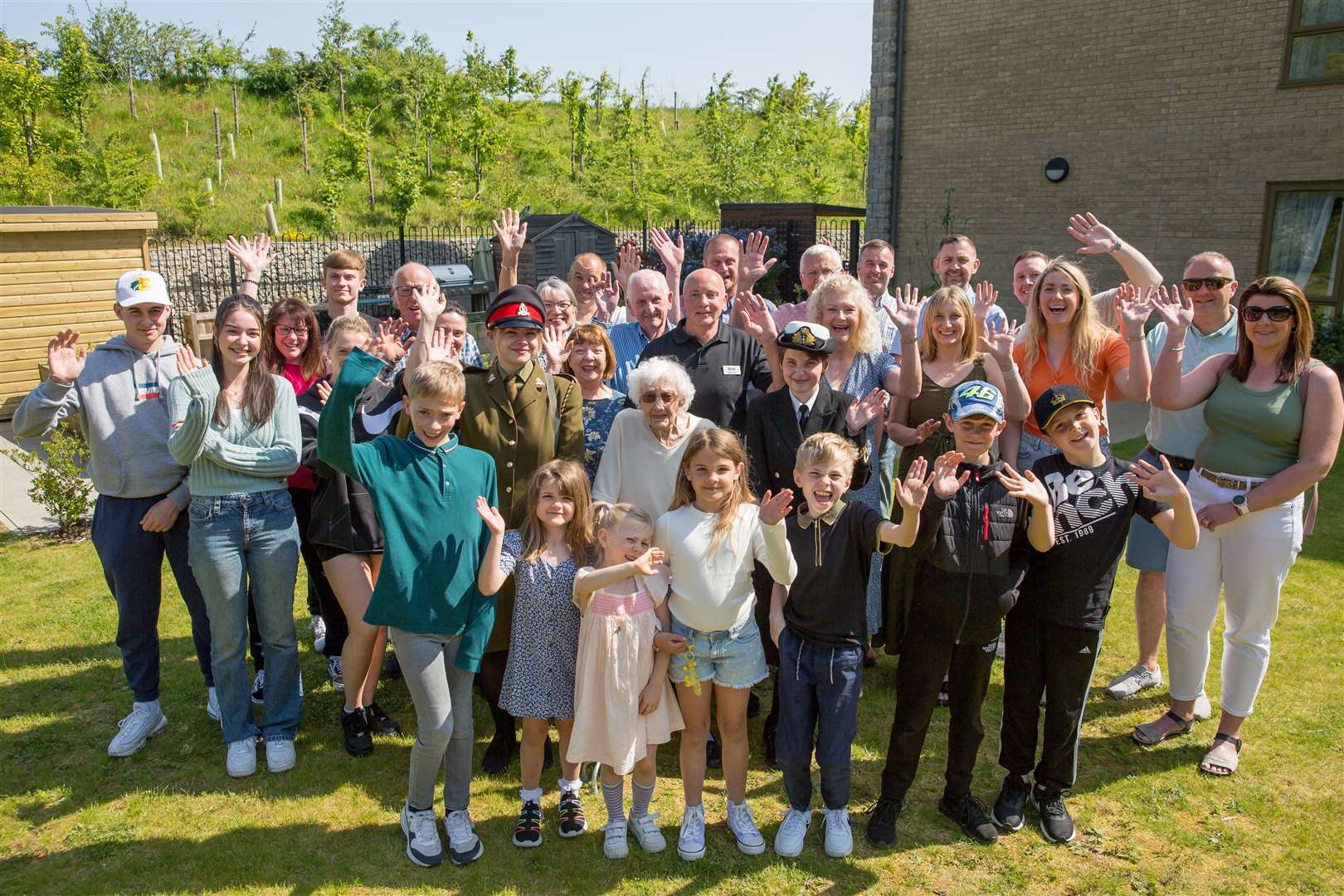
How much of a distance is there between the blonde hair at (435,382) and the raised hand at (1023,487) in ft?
6.80

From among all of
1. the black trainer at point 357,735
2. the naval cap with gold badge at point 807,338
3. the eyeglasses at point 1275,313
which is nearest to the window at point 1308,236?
the eyeglasses at point 1275,313

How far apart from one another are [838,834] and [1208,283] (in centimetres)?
323

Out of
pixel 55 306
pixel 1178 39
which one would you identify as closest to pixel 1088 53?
pixel 1178 39

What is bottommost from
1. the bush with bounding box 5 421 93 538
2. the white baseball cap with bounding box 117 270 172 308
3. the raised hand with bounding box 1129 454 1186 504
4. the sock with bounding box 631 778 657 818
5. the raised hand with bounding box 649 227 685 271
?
the sock with bounding box 631 778 657 818

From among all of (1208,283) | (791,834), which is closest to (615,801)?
(791,834)

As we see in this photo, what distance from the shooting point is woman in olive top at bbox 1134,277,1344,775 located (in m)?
3.95

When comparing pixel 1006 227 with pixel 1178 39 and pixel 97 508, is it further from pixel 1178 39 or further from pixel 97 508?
pixel 97 508

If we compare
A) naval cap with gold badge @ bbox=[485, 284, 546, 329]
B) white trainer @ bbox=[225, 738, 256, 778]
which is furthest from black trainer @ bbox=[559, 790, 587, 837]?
naval cap with gold badge @ bbox=[485, 284, 546, 329]

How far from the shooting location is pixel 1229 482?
4.11 m

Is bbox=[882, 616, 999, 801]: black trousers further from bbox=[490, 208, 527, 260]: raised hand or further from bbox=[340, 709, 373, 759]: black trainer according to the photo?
bbox=[490, 208, 527, 260]: raised hand

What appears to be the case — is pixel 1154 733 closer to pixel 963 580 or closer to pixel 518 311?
pixel 963 580

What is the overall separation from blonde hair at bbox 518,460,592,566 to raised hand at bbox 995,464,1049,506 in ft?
5.33

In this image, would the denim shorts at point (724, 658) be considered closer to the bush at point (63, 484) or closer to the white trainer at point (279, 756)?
the white trainer at point (279, 756)

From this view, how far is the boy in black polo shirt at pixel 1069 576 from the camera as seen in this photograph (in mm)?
3596
